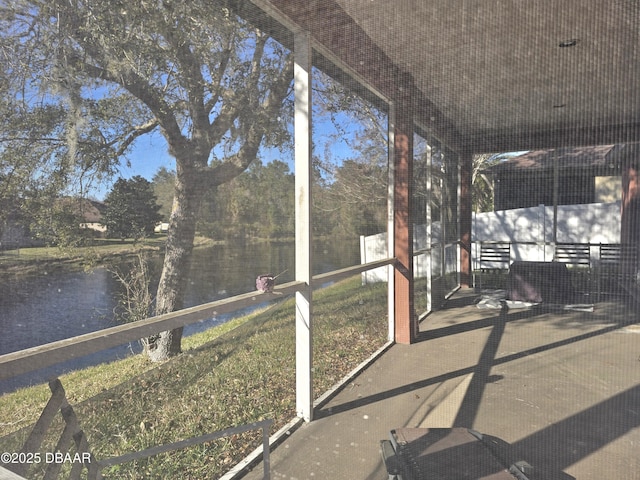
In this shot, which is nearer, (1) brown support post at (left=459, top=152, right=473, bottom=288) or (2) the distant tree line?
(2) the distant tree line

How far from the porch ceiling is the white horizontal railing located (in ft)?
3.89

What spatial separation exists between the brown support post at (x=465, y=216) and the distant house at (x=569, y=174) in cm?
44

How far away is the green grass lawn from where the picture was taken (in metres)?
1.15

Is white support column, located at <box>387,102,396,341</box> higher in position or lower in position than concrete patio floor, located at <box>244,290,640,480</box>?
higher

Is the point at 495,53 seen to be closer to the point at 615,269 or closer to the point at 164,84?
the point at 164,84

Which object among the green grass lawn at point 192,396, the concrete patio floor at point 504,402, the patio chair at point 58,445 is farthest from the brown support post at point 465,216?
the patio chair at point 58,445

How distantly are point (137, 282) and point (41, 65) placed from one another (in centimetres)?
62

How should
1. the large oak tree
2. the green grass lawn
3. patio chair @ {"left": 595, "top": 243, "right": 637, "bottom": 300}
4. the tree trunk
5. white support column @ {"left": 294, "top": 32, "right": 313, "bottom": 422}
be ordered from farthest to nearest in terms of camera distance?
patio chair @ {"left": 595, "top": 243, "right": 637, "bottom": 300}
white support column @ {"left": 294, "top": 32, "right": 313, "bottom": 422}
the tree trunk
the green grass lawn
the large oak tree

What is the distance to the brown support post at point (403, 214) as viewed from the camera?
2.85 metres

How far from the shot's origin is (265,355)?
2.21 metres

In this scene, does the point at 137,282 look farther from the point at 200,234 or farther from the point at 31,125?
the point at 31,125

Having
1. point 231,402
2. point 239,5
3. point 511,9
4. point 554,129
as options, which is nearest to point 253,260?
point 231,402

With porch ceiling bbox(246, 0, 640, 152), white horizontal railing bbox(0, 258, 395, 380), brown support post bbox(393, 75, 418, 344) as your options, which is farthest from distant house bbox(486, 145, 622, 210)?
white horizontal railing bbox(0, 258, 395, 380)

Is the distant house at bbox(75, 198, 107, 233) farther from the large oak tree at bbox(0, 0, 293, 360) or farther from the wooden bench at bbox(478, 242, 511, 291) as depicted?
the wooden bench at bbox(478, 242, 511, 291)
